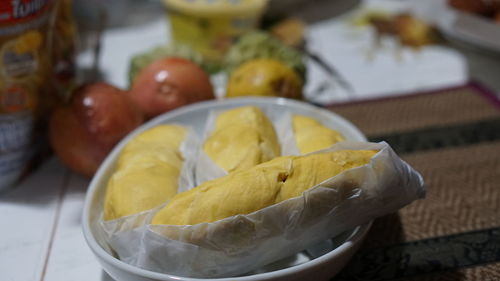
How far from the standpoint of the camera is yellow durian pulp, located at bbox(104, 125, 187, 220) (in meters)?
0.36

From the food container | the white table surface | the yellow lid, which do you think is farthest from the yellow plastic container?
the food container

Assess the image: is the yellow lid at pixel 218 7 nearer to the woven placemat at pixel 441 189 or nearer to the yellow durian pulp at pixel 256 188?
the woven placemat at pixel 441 189

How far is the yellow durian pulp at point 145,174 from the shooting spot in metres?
0.36

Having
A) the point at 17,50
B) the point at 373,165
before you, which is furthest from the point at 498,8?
the point at 17,50

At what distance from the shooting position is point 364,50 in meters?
0.79

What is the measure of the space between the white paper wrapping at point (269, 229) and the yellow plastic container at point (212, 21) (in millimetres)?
392

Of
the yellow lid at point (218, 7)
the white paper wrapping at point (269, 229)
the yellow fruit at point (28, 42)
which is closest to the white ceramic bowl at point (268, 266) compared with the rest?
the white paper wrapping at point (269, 229)

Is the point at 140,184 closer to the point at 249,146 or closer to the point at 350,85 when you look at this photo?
the point at 249,146

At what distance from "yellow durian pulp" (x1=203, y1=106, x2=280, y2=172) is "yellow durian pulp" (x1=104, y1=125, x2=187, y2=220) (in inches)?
1.3

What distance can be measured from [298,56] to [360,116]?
0.34ft

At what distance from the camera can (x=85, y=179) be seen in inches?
20.4

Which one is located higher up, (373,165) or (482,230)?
(373,165)

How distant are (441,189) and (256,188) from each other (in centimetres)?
24

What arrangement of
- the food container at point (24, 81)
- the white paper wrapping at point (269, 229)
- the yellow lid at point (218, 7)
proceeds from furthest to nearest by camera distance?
the yellow lid at point (218, 7)
the food container at point (24, 81)
the white paper wrapping at point (269, 229)
